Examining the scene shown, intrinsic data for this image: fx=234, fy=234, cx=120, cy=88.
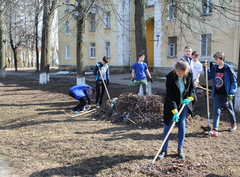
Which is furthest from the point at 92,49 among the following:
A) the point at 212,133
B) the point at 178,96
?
the point at 178,96

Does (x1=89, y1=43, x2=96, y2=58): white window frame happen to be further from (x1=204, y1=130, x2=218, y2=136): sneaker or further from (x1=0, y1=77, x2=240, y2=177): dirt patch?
(x1=204, y1=130, x2=218, y2=136): sneaker

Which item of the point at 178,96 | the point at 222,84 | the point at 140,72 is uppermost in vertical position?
the point at 140,72

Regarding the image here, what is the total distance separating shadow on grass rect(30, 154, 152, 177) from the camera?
3.40m

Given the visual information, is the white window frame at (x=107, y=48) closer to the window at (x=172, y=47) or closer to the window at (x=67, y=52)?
the window at (x=67, y=52)

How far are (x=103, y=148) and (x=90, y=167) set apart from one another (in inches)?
28.0

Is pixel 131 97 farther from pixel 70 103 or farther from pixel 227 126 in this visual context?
pixel 70 103

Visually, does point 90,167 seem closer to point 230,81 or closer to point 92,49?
point 230,81

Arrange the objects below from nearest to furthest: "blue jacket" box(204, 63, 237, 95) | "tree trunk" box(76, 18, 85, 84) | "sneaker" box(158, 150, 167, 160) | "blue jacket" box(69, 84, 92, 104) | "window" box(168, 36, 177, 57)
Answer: "sneaker" box(158, 150, 167, 160) < "blue jacket" box(204, 63, 237, 95) < "blue jacket" box(69, 84, 92, 104) < "tree trunk" box(76, 18, 85, 84) < "window" box(168, 36, 177, 57)

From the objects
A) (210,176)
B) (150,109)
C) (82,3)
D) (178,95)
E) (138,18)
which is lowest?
(210,176)

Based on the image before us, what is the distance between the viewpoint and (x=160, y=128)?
5.42 m

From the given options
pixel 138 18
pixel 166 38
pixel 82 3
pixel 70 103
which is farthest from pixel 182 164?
pixel 166 38

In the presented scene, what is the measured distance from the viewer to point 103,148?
424 cm

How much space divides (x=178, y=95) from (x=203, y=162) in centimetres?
111

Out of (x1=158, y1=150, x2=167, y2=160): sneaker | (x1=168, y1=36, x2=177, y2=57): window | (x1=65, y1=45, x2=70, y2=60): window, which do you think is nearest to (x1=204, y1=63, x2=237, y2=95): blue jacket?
(x1=158, y1=150, x2=167, y2=160): sneaker
